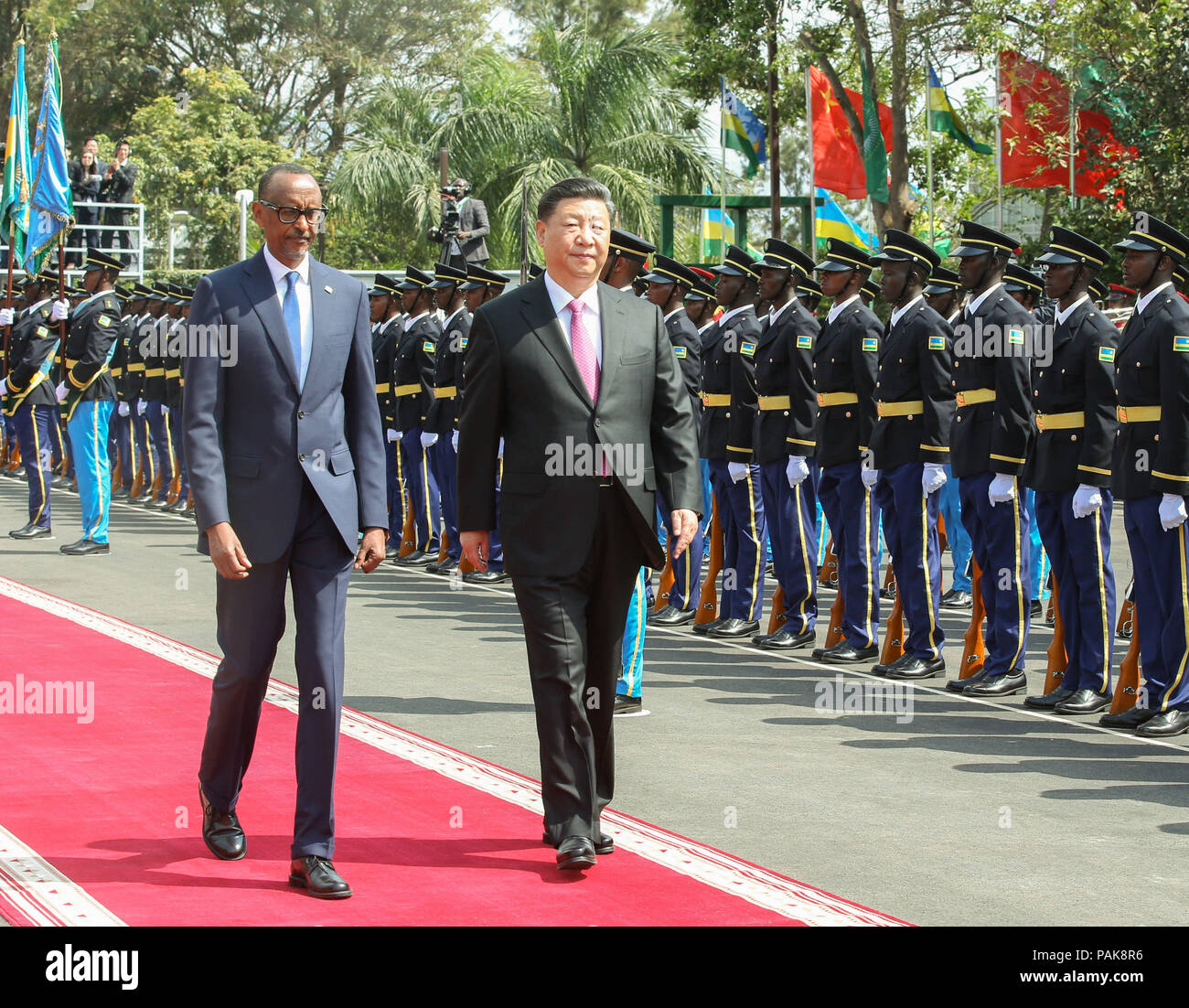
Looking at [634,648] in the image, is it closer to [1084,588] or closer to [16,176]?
[1084,588]

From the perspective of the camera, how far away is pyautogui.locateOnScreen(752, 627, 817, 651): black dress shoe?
11219 mm

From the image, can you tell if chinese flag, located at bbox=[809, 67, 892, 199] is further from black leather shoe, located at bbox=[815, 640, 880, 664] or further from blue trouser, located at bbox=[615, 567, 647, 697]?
blue trouser, located at bbox=[615, 567, 647, 697]

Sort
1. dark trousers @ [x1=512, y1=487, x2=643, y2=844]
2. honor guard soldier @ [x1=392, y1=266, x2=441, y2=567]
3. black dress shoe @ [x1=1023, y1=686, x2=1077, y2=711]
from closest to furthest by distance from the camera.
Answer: dark trousers @ [x1=512, y1=487, x2=643, y2=844]
black dress shoe @ [x1=1023, y1=686, x2=1077, y2=711]
honor guard soldier @ [x1=392, y1=266, x2=441, y2=567]

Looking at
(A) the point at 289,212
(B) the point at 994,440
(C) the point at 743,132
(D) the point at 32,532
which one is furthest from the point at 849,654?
(C) the point at 743,132

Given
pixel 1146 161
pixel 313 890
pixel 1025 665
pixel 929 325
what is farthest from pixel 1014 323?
pixel 1146 161

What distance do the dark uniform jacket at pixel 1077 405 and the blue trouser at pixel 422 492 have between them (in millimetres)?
7464

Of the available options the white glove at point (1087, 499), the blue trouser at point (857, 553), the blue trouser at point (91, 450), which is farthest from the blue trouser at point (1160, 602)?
the blue trouser at point (91, 450)

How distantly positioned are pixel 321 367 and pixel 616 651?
4.50 ft

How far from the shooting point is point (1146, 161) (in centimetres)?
2302

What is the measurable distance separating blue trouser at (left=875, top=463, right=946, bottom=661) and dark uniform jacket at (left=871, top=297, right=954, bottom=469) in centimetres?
11

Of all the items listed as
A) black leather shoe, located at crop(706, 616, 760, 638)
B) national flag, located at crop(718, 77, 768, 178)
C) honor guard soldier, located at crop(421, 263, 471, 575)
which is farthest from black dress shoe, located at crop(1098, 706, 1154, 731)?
national flag, located at crop(718, 77, 768, 178)

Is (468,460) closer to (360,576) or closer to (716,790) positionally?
(716,790)

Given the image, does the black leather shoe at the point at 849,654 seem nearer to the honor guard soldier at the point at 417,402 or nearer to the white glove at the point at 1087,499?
the white glove at the point at 1087,499

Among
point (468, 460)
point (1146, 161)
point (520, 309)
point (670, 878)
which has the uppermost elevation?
point (1146, 161)
